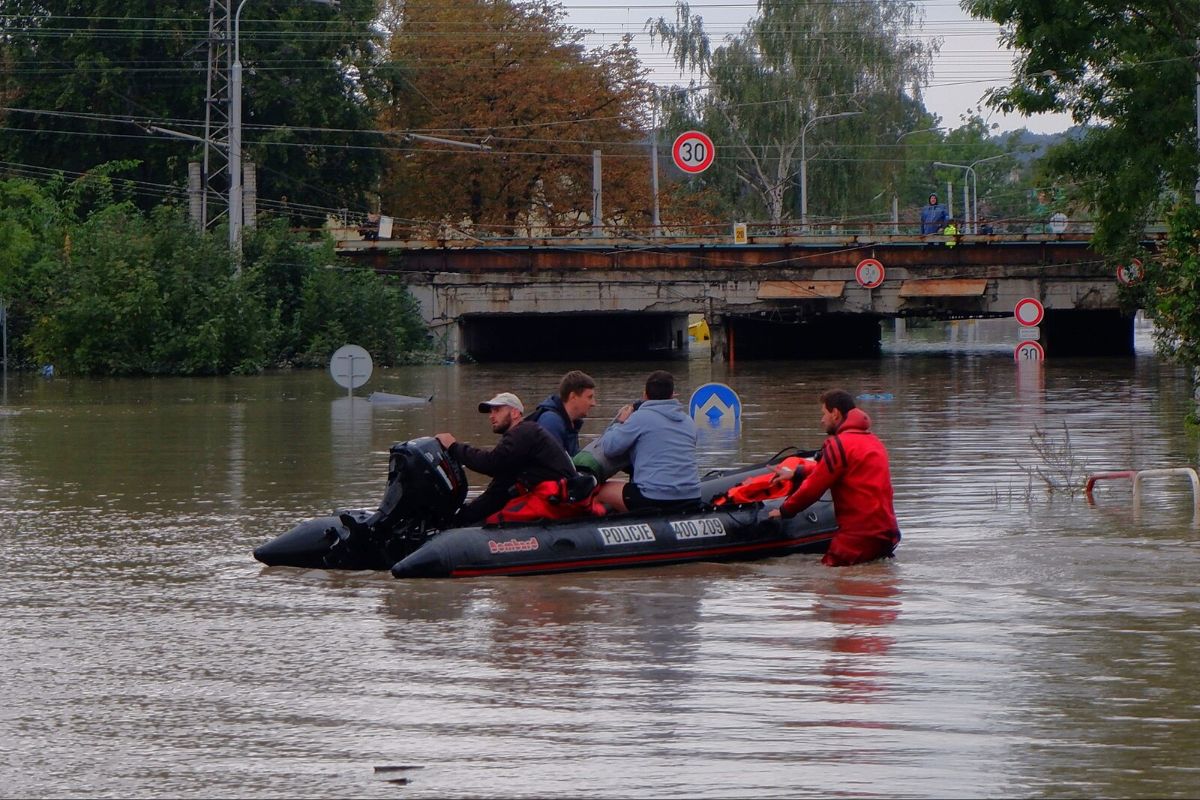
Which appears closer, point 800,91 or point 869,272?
point 869,272

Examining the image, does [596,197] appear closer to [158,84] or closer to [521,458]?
[158,84]

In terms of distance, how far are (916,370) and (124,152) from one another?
93.7 ft

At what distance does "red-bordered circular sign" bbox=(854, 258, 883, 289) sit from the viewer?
53275 millimetres

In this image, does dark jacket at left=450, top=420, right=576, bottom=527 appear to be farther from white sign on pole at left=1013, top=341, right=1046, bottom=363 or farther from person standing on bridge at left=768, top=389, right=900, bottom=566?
white sign on pole at left=1013, top=341, right=1046, bottom=363

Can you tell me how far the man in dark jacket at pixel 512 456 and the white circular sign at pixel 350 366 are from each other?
1930cm

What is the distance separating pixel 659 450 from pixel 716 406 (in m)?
12.5

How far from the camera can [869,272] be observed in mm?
53281

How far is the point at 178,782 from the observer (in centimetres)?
665

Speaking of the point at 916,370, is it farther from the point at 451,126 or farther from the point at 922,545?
the point at 922,545

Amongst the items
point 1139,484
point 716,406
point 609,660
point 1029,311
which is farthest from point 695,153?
point 609,660

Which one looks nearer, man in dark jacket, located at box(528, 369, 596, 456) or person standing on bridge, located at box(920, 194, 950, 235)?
man in dark jacket, located at box(528, 369, 596, 456)

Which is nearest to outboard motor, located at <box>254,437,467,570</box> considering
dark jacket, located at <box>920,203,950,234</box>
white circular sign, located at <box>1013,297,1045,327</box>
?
white circular sign, located at <box>1013,297,1045,327</box>

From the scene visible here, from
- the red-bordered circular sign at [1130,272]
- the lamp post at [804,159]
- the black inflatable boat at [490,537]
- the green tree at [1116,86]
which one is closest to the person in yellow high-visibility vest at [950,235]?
the lamp post at [804,159]

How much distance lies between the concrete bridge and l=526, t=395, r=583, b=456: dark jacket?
137 ft
